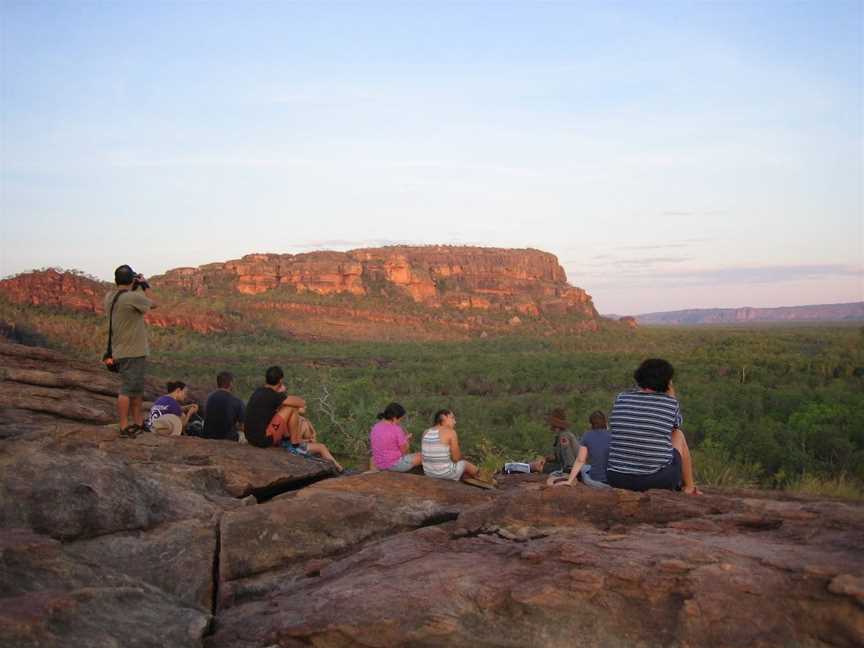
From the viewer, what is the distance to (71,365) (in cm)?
1071

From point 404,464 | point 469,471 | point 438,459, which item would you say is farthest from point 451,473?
point 404,464

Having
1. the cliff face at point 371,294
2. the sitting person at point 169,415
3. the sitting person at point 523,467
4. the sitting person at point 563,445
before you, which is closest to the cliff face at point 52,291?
the cliff face at point 371,294

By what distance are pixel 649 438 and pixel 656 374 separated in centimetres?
49

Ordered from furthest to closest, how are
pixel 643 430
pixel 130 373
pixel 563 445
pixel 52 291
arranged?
pixel 52 291 → pixel 563 445 → pixel 130 373 → pixel 643 430

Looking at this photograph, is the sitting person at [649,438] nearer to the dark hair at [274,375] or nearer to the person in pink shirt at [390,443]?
the person in pink shirt at [390,443]

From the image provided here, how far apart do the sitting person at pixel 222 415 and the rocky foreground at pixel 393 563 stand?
5.72ft

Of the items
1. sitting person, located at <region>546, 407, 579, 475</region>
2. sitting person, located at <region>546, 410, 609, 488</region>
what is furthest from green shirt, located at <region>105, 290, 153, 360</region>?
sitting person, located at <region>546, 407, 579, 475</region>

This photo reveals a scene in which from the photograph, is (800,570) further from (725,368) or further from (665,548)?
(725,368)

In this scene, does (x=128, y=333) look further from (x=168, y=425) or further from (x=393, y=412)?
(x=393, y=412)

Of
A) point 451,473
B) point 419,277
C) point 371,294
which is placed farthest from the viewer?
point 419,277

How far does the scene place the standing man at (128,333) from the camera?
7.42 meters

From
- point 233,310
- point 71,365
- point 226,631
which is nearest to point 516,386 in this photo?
point 71,365

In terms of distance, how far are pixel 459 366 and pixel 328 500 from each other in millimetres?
Result: 35042

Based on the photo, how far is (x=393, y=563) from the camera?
4.64 m
